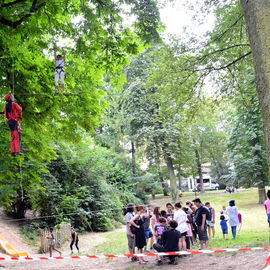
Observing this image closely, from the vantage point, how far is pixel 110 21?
25.7ft

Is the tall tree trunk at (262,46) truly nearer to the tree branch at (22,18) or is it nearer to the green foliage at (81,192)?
the tree branch at (22,18)

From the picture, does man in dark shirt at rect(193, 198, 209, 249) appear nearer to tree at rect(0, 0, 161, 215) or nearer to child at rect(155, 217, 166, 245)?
child at rect(155, 217, 166, 245)

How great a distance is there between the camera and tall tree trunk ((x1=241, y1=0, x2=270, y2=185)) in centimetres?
396

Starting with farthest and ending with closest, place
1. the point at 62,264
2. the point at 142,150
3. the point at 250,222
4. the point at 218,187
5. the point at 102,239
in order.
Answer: the point at 218,187
the point at 142,150
the point at 102,239
the point at 250,222
the point at 62,264

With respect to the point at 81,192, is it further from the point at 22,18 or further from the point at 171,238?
the point at 22,18

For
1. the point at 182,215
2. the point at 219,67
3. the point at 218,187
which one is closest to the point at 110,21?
the point at 219,67

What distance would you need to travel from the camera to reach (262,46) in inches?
163

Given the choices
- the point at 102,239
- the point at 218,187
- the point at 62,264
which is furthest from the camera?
the point at 218,187

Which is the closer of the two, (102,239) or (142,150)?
(102,239)

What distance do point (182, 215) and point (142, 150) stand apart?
19345 mm

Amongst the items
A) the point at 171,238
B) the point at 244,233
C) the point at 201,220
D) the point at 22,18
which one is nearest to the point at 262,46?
the point at 22,18

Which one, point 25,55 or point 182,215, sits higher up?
point 25,55

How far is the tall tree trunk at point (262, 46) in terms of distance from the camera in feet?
13.0

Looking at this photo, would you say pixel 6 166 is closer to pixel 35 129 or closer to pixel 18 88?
pixel 35 129
